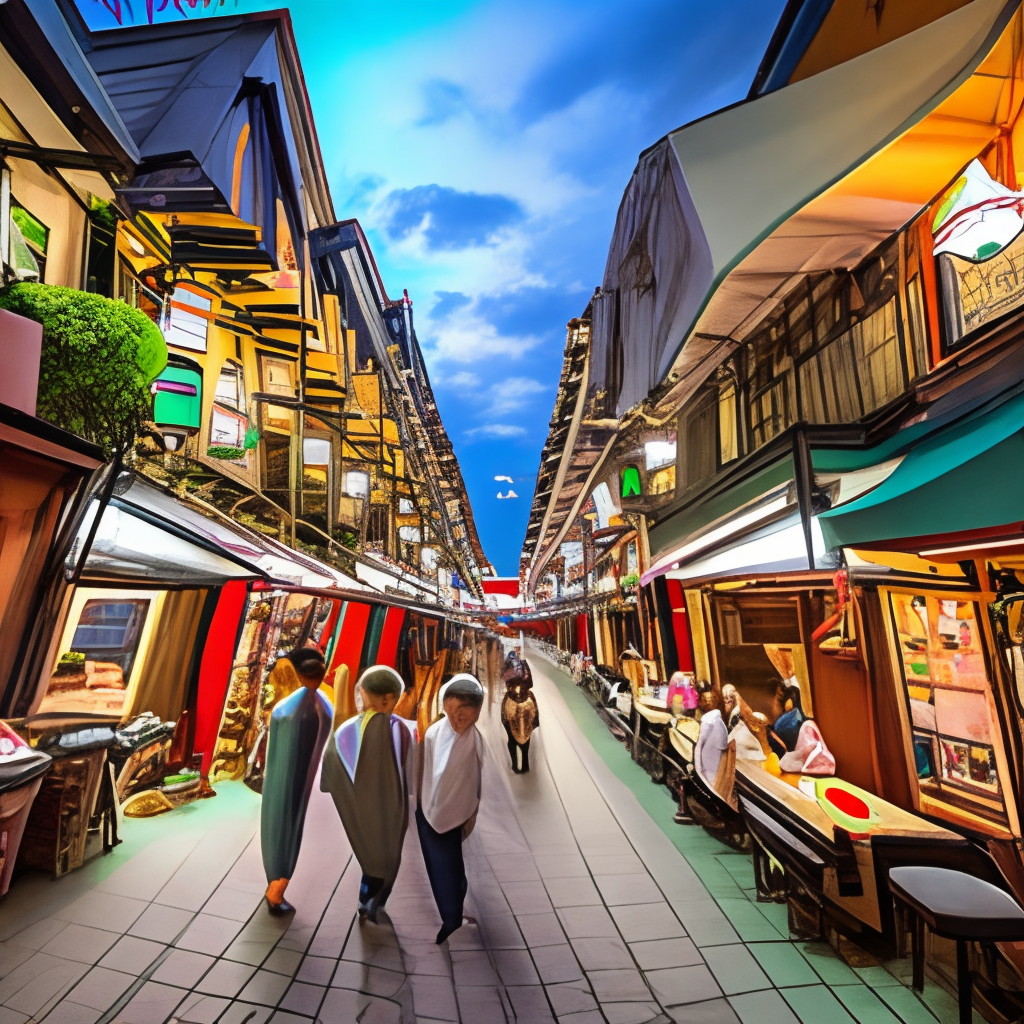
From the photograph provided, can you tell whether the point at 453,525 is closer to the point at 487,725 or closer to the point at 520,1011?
the point at 487,725

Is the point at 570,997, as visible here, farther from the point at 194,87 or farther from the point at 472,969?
the point at 194,87

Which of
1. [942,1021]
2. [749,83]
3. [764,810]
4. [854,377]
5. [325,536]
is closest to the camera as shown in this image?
[942,1021]

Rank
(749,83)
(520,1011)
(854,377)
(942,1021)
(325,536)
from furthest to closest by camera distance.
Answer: (325,536), (749,83), (854,377), (520,1011), (942,1021)

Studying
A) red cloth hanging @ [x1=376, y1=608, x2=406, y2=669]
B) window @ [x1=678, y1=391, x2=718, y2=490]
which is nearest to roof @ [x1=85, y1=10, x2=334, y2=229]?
red cloth hanging @ [x1=376, y1=608, x2=406, y2=669]

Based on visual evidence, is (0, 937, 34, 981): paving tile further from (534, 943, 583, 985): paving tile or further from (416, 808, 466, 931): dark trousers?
(534, 943, 583, 985): paving tile

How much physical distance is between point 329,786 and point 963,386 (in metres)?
2.43

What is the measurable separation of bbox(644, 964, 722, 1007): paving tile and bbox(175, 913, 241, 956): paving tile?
1.32m

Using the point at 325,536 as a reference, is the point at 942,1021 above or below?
below

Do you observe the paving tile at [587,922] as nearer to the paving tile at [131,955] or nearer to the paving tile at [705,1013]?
the paving tile at [705,1013]

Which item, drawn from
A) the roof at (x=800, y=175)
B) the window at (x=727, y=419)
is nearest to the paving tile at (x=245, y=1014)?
the window at (x=727, y=419)

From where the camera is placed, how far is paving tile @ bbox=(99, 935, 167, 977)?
1.76 m

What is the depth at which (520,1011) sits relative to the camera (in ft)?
5.91

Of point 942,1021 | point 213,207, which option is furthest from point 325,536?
point 942,1021

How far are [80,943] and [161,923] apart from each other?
0.21 m
